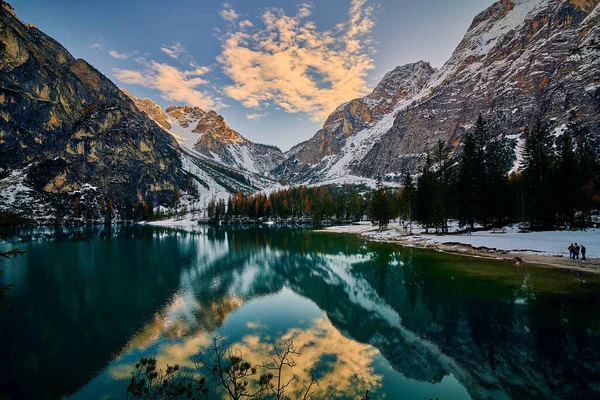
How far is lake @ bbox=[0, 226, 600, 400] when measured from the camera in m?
13.5

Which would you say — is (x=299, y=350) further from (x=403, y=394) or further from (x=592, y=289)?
(x=592, y=289)

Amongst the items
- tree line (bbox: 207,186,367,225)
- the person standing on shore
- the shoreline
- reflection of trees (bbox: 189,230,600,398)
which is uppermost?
tree line (bbox: 207,186,367,225)

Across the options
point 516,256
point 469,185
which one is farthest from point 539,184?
point 516,256

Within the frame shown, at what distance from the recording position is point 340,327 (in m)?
21.1

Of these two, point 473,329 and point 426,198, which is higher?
point 426,198

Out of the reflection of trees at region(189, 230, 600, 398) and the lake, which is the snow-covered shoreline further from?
the reflection of trees at region(189, 230, 600, 398)

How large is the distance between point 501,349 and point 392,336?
19.6 feet

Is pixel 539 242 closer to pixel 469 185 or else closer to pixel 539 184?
pixel 539 184

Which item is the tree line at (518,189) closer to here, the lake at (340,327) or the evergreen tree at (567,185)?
the evergreen tree at (567,185)

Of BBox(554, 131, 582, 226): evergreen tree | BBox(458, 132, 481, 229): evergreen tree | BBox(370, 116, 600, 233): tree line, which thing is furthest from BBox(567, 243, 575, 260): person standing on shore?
BBox(458, 132, 481, 229): evergreen tree

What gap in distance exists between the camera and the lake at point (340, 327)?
13.5m

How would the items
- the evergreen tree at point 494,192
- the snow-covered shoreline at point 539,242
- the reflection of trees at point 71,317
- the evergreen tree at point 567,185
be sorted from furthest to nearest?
the evergreen tree at point 494,192, the evergreen tree at point 567,185, the snow-covered shoreline at point 539,242, the reflection of trees at point 71,317

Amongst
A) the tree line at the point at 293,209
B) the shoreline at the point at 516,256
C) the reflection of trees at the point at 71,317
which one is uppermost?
the tree line at the point at 293,209

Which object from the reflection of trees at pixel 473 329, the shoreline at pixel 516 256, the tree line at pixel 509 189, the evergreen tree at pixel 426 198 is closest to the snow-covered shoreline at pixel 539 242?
the shoreline at pixel 516 256
